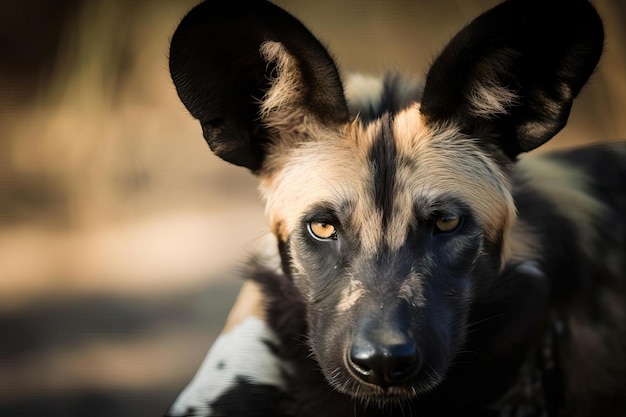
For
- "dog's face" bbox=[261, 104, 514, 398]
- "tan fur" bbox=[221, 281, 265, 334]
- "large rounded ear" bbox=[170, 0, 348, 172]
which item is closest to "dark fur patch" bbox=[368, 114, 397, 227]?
"dog's face" bbox=[261, 104, 514, 398]

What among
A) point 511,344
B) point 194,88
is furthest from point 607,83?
point 194,88

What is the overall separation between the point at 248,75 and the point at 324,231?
1.45 ft

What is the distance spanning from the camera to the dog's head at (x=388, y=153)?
6.59ft

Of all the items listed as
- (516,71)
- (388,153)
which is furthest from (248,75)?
(516,71)

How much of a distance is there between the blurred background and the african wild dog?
87 centimetres

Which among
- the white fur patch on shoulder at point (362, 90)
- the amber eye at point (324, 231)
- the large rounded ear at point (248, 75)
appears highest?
the large rounded ear at point (248, 75)

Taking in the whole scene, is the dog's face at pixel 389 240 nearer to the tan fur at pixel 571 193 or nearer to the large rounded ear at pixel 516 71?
the large rounded ear at pixel 516 71

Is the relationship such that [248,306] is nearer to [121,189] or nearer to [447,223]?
[447,223]

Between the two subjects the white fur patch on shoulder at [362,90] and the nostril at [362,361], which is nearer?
the nostril at [362,361]

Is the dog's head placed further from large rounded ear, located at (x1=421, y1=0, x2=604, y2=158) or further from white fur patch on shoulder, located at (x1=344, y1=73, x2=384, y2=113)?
white fur patch on shoulder, located at (x1=344, y1=73, x2=384, y2=113)

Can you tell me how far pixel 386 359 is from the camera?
6.12ft

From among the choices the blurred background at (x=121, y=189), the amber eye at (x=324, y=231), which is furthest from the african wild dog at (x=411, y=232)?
the blurred background at (x=121, y=189)

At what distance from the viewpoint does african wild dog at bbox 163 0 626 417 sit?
2.04m

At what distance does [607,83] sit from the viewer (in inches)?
138
